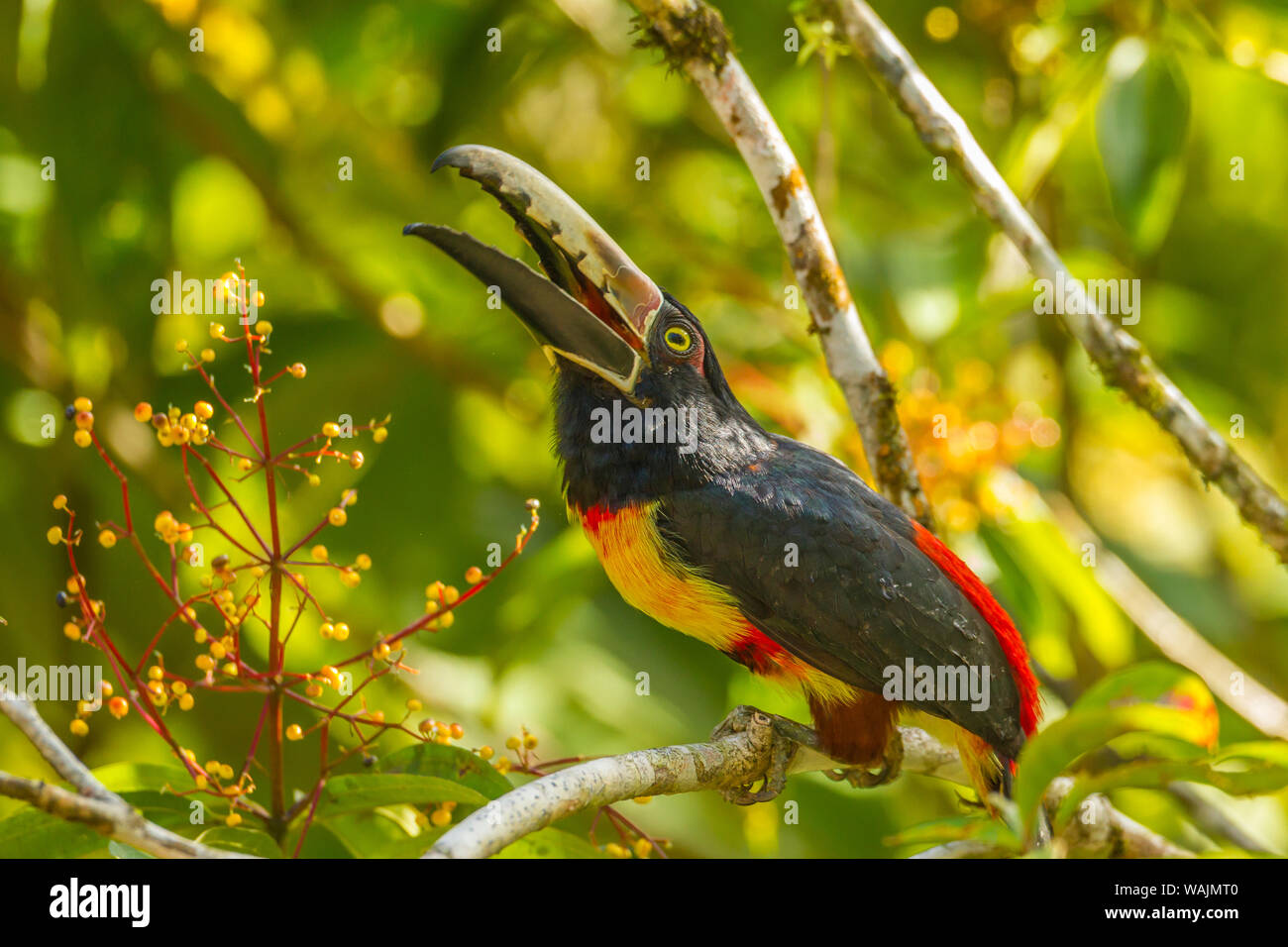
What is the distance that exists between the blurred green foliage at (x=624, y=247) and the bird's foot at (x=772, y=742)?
3.44ft

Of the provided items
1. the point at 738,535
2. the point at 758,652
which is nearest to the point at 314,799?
the point at 738,535

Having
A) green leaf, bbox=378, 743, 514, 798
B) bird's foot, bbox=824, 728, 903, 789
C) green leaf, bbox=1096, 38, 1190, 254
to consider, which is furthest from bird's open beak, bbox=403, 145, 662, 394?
green leaf, bbox=1096, 38, 1190, 254

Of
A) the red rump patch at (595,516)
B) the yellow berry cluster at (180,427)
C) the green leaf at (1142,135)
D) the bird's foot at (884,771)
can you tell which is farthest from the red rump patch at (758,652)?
the green leaf at (1142,135)

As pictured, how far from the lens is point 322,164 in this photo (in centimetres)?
668

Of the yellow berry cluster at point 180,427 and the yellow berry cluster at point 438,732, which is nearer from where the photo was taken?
the yellow berry cluster at point 180,427

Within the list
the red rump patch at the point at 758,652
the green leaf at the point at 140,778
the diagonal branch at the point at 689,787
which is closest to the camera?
the diagonal branch at the point at 689,787

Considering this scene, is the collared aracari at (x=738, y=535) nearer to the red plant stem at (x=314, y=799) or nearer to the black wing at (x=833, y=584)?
the black wing at (x=833, y=584)

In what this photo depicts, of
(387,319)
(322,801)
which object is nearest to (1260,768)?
(322,801)

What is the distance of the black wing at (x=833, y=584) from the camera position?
378 cm

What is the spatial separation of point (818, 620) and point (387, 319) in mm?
3048

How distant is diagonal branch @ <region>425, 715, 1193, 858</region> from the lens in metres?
2.54

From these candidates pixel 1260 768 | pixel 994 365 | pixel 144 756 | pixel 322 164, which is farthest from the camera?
pixel 322 164

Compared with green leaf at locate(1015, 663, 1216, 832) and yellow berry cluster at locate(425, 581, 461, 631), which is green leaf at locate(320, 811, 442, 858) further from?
green leaf at locate(1015, 663, 1216, 832)

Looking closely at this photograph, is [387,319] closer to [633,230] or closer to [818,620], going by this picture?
[633,230]
